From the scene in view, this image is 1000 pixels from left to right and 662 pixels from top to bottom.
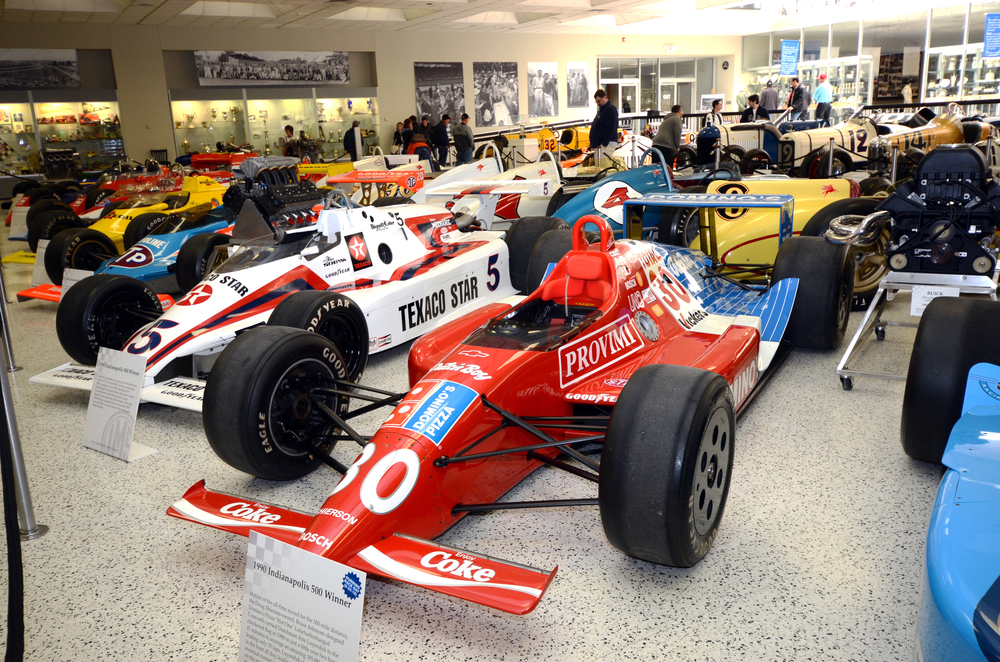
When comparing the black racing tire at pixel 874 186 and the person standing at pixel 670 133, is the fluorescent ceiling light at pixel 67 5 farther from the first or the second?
the black racing tire at pixel 874 186

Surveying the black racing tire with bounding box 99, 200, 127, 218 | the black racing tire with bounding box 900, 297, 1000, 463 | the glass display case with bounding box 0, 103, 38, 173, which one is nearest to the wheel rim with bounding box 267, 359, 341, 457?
the black racing tire with bounding box 900, 297, 1000, 463

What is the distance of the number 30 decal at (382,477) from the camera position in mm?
2451

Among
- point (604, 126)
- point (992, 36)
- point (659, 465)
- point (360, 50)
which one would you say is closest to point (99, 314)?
point (659, 465)

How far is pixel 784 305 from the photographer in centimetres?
456

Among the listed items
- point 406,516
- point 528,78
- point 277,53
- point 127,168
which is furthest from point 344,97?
point 406,516

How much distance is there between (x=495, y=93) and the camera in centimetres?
2511

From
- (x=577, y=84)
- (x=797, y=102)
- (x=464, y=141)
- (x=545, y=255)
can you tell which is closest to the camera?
(x=545, y=255)

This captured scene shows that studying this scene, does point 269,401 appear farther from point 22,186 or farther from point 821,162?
point 22,186

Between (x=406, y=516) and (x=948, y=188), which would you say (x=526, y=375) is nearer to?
(x=406, y=516)

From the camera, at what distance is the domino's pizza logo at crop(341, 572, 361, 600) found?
74.4 inches

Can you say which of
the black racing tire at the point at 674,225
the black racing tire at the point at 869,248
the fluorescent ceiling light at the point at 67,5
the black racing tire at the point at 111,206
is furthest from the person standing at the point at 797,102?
the fluorescent ceiling light at the point at 67,5

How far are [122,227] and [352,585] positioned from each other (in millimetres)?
8587

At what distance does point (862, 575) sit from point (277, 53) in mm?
21148

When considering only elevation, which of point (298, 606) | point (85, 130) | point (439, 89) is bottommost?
point (298, 606)
